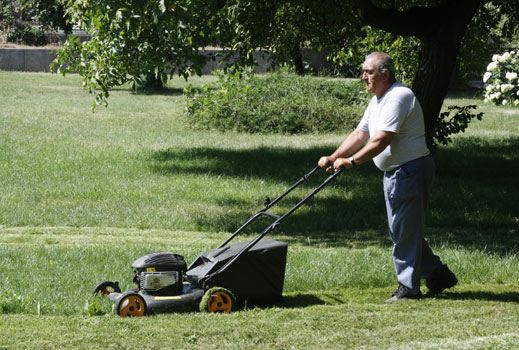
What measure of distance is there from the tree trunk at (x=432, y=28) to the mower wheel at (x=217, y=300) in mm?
6954

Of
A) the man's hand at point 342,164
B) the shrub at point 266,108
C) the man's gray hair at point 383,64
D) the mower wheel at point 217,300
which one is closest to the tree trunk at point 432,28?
the man's gray hair at point 383,64

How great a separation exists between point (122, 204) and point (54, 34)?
35.7 m

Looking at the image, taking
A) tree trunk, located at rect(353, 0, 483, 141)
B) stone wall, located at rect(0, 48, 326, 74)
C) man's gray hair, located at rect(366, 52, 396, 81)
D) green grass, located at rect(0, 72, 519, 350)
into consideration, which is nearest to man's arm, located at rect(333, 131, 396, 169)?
man's gray hair, located at rect(366, 52, 396, 81)

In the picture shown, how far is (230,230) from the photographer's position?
9219 mm

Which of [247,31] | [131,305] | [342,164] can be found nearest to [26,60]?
[247,31]

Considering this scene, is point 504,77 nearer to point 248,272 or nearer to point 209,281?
point 248,272

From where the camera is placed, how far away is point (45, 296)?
5820mm

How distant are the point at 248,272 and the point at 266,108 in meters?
13.7

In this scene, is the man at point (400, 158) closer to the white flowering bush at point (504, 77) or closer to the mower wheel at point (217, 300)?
the mower wheel at point (217, 300)

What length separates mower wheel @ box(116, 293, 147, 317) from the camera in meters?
5.29

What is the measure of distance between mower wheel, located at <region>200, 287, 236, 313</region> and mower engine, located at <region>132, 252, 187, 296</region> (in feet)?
0.75

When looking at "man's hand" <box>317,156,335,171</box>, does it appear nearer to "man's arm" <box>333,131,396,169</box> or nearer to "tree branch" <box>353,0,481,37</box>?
"man's arm" <box>333,131,396,169</box>

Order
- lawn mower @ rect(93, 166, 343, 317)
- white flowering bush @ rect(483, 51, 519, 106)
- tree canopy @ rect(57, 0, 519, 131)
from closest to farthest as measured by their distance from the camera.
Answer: lawn mower @ rect(93, 166, 343, 317) → tree canopy @ rect(57, 0, 519, 131) → white flowering bush @ rect(483, 51, 519, 106)

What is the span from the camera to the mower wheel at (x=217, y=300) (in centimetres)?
545
